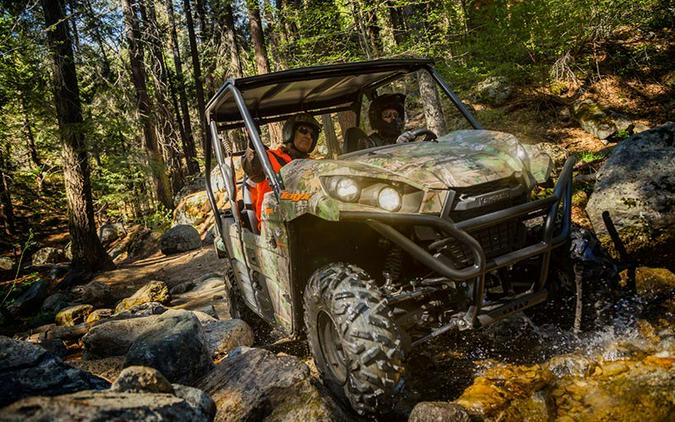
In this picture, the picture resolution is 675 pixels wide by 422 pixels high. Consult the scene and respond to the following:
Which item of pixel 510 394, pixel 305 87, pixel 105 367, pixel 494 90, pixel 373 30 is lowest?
pixel 510 394

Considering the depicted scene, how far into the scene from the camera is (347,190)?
257 centimetres

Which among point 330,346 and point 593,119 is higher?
point 593,119

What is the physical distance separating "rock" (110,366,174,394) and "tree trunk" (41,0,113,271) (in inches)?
376

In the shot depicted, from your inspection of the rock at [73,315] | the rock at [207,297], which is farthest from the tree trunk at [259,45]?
the rock at [73,315]

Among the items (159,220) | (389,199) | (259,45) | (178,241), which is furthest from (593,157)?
(159,220)

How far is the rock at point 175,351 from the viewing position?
312cm

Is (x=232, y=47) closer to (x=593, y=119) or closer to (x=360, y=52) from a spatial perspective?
(x=360, y=52)

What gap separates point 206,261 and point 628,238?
29.6ft

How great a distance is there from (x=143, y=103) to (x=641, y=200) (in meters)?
15.0

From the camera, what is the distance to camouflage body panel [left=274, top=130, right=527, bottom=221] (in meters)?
2.50

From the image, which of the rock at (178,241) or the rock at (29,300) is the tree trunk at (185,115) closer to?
the rock at (178,241)

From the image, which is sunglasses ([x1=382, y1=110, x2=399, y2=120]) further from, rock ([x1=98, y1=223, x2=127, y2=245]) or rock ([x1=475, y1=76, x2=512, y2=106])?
rock ([x1=98, y1=223, x2=127, y2=245])

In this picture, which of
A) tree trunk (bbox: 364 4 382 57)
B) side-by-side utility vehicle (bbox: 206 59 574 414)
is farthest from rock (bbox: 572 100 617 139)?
side-by-side utility vehicle (bbox: 206 59 574 414)

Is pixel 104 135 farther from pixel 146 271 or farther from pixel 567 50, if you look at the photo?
pixel 567 50
